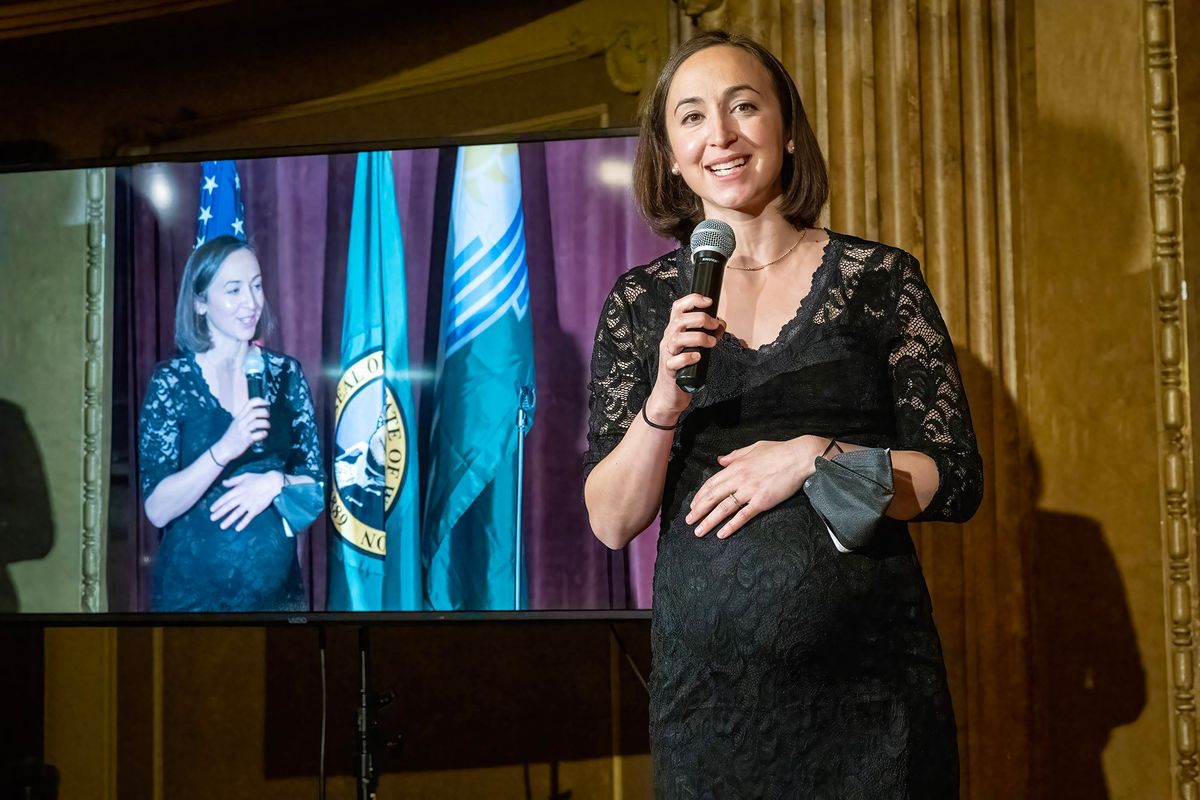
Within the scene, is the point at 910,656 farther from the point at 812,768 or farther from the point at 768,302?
the point at 768,302

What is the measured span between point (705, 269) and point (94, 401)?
1.72m

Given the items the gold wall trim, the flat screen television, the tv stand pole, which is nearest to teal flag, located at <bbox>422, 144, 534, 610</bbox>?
the flat screen television

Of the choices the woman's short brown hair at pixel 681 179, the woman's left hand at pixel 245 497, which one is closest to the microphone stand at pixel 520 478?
the woman's left hand at pixel 245 497

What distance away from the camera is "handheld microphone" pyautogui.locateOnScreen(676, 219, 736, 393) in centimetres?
133

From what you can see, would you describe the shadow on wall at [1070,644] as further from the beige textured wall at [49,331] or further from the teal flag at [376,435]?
the beige textured wall at [49,331]

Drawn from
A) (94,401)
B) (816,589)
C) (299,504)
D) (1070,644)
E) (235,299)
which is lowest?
(1070,644)

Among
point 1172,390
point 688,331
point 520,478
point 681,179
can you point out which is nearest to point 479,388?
point 520,478

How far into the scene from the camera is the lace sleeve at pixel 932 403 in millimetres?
1479

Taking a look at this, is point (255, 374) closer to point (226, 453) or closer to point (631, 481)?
point (226, 453)

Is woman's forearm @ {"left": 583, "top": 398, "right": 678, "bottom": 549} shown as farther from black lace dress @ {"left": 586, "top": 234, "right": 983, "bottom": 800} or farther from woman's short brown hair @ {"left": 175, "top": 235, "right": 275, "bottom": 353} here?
woman's short brown hair @ {"left": 175, "top": 235, "right": 275, "bottom": 353}

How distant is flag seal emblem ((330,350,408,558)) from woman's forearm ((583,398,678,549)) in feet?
3.11

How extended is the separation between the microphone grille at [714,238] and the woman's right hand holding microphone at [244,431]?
1377 mm

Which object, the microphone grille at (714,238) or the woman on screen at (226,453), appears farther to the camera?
the woman on screen at (226,453)

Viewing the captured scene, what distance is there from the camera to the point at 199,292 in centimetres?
254
